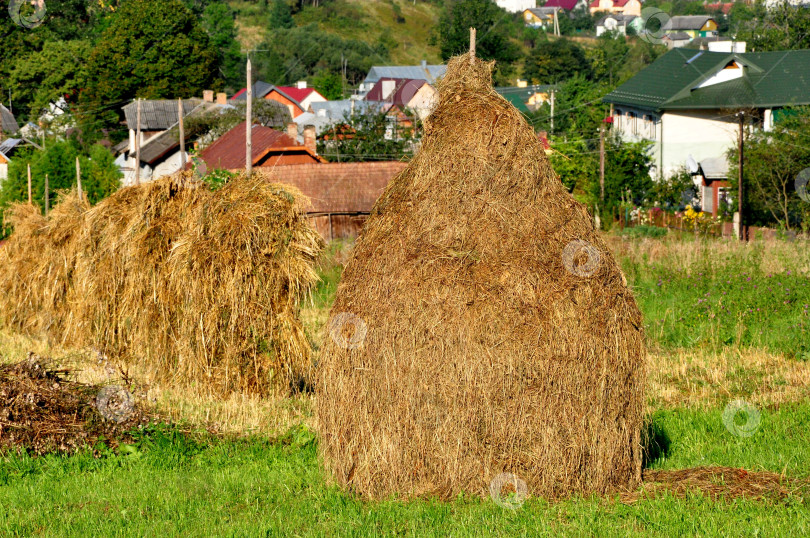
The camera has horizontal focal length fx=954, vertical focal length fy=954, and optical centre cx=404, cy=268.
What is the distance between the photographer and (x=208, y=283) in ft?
41.1

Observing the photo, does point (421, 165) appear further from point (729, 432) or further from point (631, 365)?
point (729, 432)

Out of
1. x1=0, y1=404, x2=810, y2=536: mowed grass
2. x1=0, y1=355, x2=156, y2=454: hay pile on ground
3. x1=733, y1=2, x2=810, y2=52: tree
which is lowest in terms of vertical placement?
x1=0, y1=404, x2=810, y2=536: mowed grass

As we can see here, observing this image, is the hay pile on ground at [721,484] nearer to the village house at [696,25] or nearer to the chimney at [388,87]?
the chimney at [388,87]

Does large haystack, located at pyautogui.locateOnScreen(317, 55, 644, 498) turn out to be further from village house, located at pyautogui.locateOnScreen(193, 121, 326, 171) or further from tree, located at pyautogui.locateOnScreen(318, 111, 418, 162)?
tree, located at pyautogui.locateOnScreen(318, 111, 418, 162)

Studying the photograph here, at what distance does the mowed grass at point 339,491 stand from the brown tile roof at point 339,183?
89.4 ft

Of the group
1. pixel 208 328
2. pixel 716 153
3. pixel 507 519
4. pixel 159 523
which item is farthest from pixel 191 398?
pixel 716 153

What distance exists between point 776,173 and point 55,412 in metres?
31.8

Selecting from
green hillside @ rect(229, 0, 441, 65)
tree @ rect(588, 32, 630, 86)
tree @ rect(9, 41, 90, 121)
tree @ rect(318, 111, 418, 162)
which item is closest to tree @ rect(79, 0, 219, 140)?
tree @ rect(9, 41, 90, 121)

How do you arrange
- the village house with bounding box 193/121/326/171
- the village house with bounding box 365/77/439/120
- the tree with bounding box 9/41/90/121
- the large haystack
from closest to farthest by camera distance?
the large haystack, the village house with bounding box 193/121/326/171, the village house with bounding box 365/77/439/120, the tree with bounding box 9/41/90/121

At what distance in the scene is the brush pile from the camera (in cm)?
1254

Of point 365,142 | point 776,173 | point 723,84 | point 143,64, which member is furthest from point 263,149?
point 143,64

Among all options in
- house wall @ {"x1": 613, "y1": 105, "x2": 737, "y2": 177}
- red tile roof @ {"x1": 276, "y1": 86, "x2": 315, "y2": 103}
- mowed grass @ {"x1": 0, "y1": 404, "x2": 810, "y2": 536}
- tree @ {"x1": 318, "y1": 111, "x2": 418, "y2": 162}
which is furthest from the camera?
red tile roof @ {"x1": 276, "y1": 86, "x2": 315, "y2": 103}

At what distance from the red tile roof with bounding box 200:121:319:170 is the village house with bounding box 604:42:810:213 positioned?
17.1 metres

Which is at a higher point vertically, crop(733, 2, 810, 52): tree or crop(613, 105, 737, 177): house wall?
crop(733, 2, 810, 52): tree
